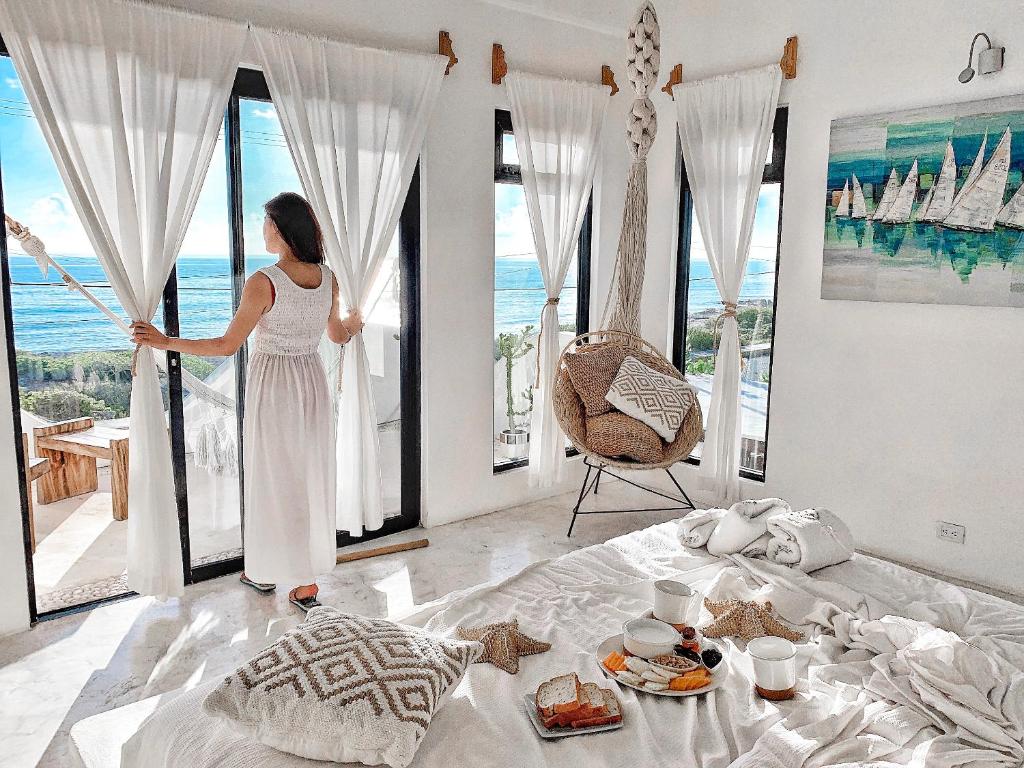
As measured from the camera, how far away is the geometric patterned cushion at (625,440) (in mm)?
3635

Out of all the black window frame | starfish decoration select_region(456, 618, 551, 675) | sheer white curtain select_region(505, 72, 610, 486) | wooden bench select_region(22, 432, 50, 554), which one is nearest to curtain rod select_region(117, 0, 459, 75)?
the black window frame

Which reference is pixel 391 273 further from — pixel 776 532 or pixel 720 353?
pixel 776 532

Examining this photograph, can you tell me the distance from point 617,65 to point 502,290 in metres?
1.41

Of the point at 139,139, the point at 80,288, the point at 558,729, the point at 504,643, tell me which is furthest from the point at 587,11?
the point at 558,729

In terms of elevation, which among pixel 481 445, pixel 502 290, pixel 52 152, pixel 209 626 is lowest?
pixel 209 626

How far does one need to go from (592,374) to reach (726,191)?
112cm

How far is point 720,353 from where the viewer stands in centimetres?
409

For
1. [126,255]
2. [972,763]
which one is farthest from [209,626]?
[972,763]

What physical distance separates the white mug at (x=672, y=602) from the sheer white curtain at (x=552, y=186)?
7.84ft

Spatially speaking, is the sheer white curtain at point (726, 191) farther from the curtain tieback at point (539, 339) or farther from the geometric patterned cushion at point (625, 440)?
the curtain tieback at point (539, 339)

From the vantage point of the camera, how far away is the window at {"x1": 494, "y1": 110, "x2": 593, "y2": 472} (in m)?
4.14

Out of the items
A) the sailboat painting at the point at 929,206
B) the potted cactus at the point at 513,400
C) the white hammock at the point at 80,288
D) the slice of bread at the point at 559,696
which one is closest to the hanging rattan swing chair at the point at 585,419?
the potted cactus at the point at 513,400

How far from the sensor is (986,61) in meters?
3.09

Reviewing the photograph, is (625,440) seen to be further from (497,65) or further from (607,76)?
(607,76)
